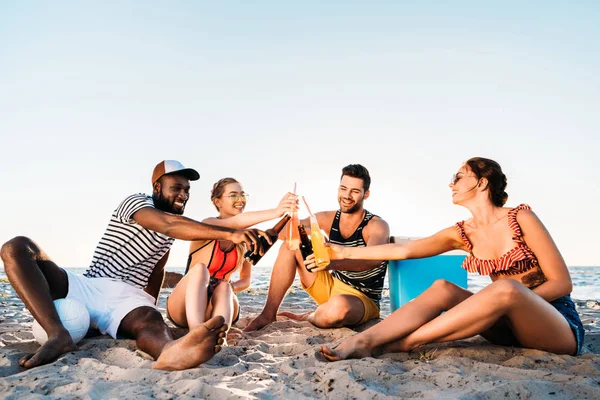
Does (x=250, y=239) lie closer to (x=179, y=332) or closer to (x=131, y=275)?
(x=131, y=275)

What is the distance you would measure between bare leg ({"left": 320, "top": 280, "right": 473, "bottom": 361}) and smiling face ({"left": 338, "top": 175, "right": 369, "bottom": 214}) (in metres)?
1.58

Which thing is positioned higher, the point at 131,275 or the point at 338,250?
the point at 338,250

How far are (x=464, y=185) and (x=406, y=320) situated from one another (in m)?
1.03

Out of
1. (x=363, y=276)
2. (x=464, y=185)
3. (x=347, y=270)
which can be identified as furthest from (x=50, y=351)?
(x=464, y=185)

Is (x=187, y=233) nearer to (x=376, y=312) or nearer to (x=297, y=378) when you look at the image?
(x=297, y=378)

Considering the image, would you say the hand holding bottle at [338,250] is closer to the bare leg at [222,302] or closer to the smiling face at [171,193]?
the bare leg at [222,302]

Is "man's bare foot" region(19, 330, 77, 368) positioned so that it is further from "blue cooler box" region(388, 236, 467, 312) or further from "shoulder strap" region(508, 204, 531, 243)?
"shoulder strap" region(508, 204, 531, 243)

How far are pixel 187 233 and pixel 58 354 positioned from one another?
1.10 m

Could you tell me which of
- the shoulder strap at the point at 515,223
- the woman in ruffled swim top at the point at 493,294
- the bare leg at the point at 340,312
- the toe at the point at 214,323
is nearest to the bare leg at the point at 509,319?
the woman in ruffled swim top at the point at 493,294

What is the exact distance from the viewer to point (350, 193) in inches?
195

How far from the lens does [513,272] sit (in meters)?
3.51

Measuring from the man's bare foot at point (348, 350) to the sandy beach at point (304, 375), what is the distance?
0.07 metres

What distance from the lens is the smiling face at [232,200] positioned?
4906 millimetres

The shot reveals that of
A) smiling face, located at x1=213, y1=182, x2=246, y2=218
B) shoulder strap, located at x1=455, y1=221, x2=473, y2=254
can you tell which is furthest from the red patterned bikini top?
smiling face, located at x1=213, y1=182, x2=246, y2=218
